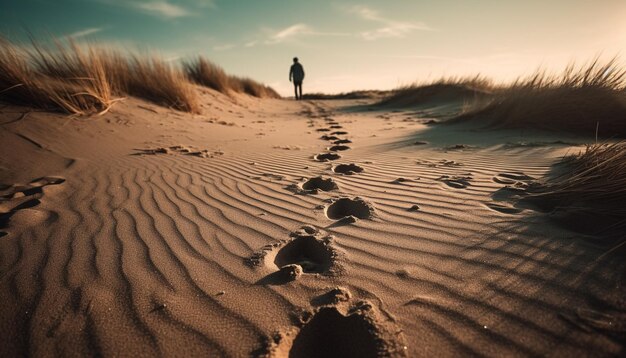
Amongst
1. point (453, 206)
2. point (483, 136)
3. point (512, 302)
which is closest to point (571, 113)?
point (483, 136)

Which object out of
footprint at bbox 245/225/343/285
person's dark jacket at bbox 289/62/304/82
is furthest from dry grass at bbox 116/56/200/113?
person's dark jacket at bbox 289/62/304/82

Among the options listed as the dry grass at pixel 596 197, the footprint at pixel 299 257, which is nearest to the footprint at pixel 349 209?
the footprint at pixel 299 257

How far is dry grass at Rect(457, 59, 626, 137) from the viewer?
12.0ft

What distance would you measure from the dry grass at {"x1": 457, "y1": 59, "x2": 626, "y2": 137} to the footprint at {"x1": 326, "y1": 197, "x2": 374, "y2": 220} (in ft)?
11.6

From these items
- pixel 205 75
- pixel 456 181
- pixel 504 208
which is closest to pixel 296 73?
pixel 205 75

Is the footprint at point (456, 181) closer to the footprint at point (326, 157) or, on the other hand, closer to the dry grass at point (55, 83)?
the footprint at point (326, 157)

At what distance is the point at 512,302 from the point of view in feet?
3.29

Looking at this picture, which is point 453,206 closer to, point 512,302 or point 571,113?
point 512,302

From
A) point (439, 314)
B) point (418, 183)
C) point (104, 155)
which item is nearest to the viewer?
point (439, 314)

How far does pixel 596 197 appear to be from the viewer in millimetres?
1469

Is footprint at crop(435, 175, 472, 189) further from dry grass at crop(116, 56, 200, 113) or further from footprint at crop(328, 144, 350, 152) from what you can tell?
dry grass at crop(116, 56, 200, 113)

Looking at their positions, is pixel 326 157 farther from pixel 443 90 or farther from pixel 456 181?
pixel 443 90

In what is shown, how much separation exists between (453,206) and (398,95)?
1043 cm

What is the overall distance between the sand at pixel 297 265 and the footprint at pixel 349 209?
0.01 meters
